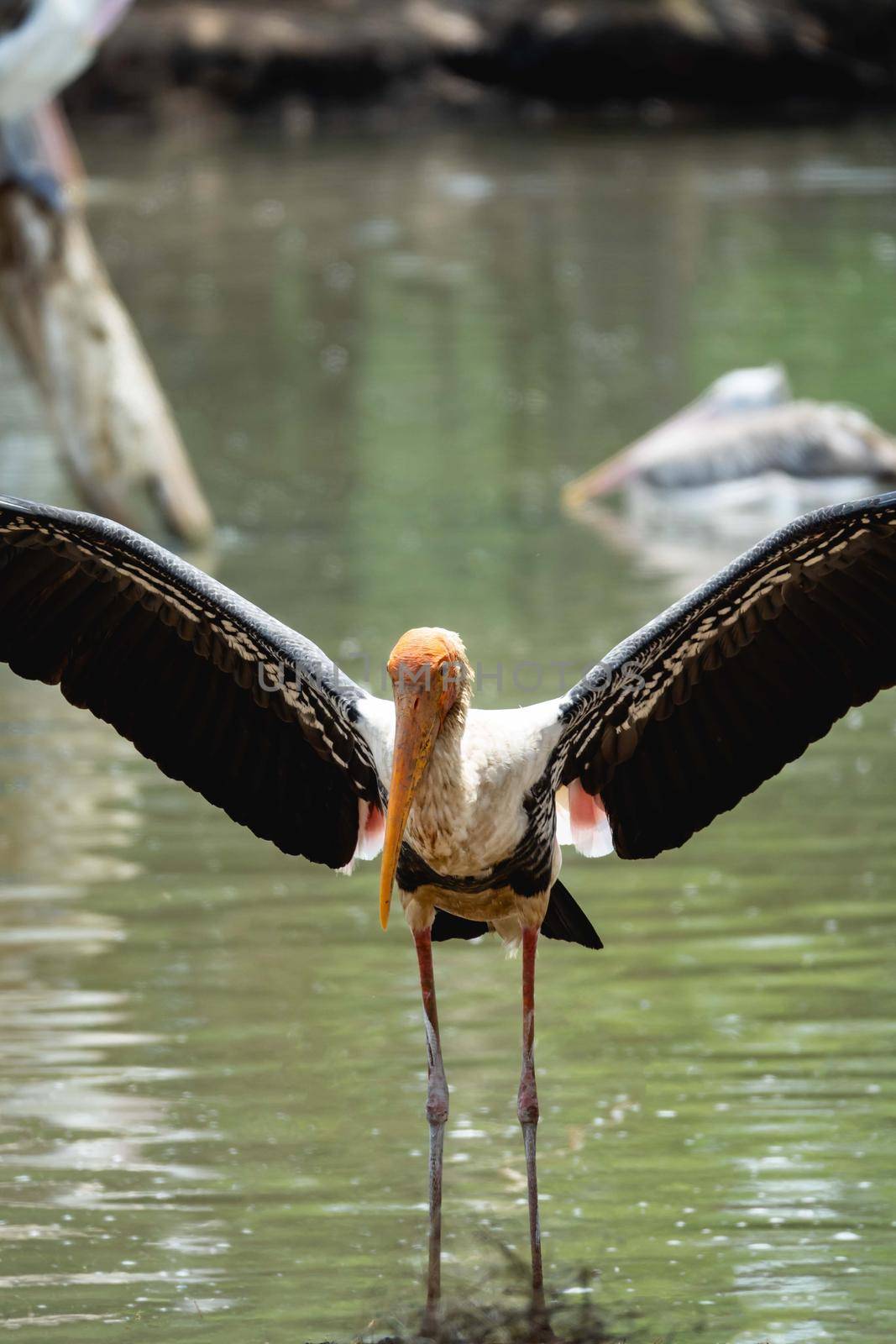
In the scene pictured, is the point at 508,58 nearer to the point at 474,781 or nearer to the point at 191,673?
the point at 191,673

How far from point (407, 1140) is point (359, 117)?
22.9 m

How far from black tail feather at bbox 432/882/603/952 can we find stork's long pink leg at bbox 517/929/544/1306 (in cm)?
17

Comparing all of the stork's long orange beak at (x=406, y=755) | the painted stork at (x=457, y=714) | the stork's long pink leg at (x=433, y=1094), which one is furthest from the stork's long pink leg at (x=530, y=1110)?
the stork's long orange beak at (x=406, y=755)

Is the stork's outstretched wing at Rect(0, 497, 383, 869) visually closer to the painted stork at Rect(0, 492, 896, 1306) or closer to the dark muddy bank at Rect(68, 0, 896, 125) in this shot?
the painted stork at Rect(0, 492, 896, 1306)

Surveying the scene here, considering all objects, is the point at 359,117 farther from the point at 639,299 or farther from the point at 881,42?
the point at 639,299

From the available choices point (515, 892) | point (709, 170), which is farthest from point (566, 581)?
point (709, 170)

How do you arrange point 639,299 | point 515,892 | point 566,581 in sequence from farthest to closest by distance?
point 639,299, point 566,581, point 515,892

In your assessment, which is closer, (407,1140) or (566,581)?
(407,1140)

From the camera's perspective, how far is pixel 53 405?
9383 mm

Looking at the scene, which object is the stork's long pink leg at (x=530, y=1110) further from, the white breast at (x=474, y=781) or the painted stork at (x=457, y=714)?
the white breast at (x=474, y=781)

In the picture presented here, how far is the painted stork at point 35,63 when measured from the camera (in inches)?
346

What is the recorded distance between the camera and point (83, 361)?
920 cm

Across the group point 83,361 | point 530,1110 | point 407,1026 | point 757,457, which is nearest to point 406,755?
point 530,1110

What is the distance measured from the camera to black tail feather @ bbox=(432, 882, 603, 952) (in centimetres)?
464
